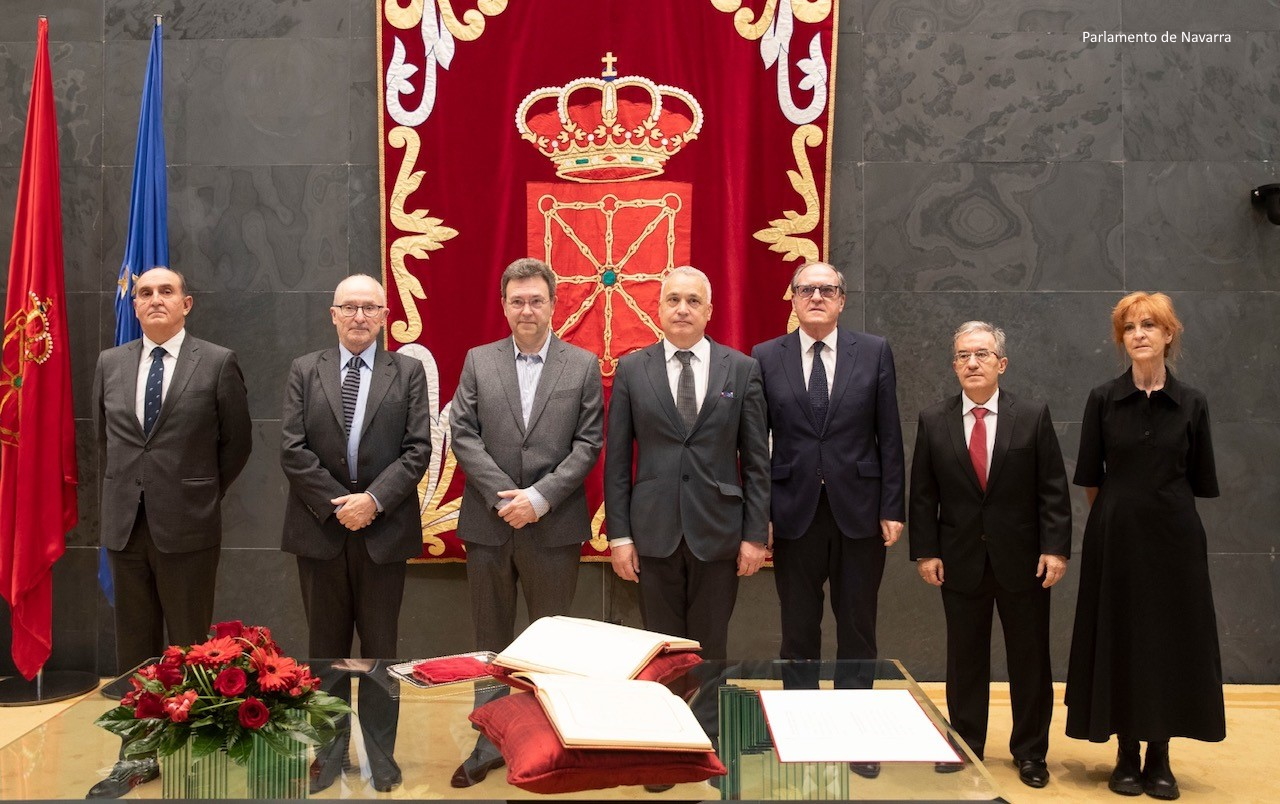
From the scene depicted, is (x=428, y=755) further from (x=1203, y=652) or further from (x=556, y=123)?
(x=556, y=123)

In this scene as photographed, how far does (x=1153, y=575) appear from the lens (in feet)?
10.8

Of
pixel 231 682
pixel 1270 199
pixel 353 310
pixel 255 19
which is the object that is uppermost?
pixel 255 19

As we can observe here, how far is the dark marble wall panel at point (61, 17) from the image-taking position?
15.1 feet

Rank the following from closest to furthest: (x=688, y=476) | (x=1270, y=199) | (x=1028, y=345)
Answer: (x=688, y=476), (x=1270, y=199), (x=1028, y=345)

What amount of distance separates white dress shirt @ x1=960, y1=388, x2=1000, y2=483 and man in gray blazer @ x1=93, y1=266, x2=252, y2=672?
8.36 ft

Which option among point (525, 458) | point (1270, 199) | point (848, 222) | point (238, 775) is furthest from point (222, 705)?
point (1270, 199)

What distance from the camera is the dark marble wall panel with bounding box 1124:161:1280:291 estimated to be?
453 cm

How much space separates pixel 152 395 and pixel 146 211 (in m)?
1.07

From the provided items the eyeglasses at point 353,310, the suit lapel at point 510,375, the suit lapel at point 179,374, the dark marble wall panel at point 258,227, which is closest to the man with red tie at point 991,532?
the suit lapel at point 510,375

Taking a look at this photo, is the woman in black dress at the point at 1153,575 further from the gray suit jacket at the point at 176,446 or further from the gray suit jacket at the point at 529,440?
the gray suit jacket at the point at 176,446

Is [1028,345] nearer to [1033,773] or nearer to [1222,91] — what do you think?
[1222,91]

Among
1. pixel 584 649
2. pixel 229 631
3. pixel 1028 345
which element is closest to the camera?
pixel 229 631

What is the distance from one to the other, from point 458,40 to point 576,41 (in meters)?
0.52

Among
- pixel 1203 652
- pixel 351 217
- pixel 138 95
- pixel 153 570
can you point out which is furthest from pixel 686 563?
pixel 138 95
